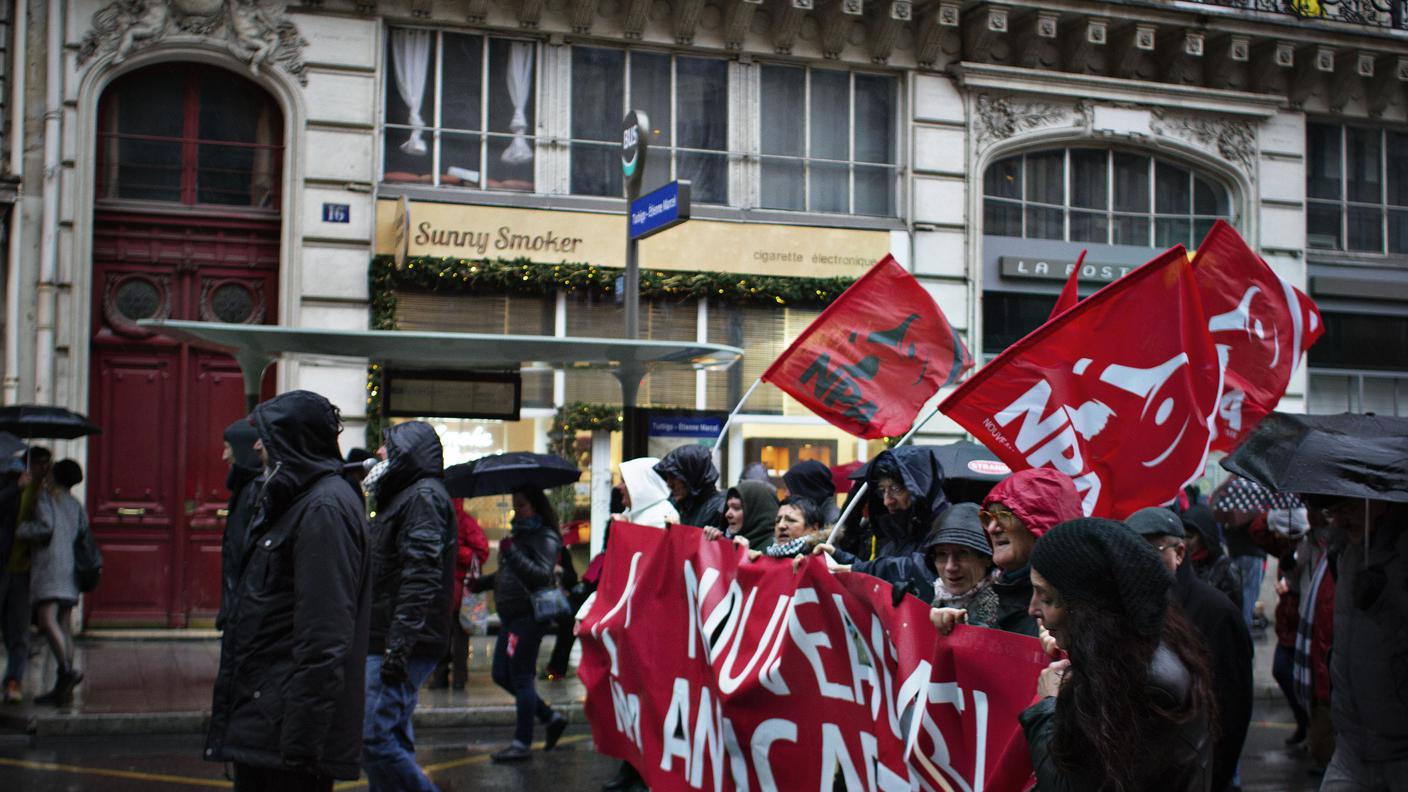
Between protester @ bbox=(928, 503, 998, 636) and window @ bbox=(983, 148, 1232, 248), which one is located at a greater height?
window @ bbox=(983, 148, 1232, 248)

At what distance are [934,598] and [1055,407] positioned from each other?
2.77 feet

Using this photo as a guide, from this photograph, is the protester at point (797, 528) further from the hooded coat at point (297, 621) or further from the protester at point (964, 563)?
the hooded coat at point (297, 621)

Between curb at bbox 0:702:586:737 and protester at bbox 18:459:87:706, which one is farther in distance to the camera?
protester at bbox 18:459:87:706

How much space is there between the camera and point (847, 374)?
25.6 feet

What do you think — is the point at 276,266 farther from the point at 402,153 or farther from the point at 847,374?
the point at 847,374

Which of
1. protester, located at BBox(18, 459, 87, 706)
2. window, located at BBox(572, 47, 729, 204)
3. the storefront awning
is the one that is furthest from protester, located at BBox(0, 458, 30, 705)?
window, located at BBox(572, 47, 729, 204)

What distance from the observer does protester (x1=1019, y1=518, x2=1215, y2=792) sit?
3002 millimetres

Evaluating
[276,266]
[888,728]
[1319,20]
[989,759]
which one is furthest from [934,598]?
[1319,20]

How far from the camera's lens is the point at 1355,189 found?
19703 mm

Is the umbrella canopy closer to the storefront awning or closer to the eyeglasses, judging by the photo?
the eyeglasses

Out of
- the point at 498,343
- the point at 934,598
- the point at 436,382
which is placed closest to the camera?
the point at 934,598

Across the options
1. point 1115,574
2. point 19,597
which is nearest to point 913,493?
point 1115,574

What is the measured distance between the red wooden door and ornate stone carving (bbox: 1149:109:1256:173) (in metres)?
11.2

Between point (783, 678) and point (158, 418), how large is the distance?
10.7 meters
